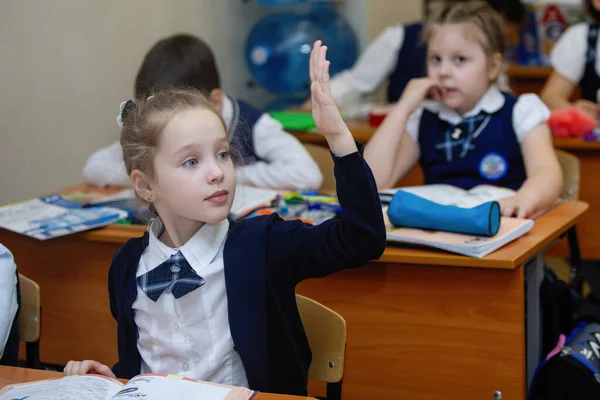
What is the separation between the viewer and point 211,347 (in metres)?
1.43

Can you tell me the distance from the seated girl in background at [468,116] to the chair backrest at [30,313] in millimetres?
1051

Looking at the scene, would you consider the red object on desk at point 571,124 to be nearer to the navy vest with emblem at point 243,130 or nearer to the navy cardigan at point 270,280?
the navy vest with emblem at point 243,130

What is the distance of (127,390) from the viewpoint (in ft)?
3.70

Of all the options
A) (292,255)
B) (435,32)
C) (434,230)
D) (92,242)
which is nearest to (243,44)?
(435,32)

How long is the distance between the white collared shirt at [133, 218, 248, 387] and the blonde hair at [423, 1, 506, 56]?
1.23m

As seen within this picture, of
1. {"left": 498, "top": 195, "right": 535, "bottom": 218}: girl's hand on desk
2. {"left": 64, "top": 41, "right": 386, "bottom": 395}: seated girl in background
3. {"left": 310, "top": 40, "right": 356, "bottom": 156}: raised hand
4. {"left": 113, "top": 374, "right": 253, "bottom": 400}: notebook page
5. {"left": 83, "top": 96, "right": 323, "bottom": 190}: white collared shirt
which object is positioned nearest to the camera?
{"left": 113, "top": 374, "right": 253, "bottom": 400}: notebook page

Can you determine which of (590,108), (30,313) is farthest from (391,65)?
(30,313)

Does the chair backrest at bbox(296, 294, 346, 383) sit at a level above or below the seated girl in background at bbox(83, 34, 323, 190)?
below

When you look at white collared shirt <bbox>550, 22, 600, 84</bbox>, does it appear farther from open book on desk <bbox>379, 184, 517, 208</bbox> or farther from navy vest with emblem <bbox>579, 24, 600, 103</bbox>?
open book on desk <bbox>379, 184, 517, 208</bbox>

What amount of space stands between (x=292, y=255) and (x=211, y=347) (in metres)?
0.21

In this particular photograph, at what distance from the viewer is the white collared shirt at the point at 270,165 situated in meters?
2.44

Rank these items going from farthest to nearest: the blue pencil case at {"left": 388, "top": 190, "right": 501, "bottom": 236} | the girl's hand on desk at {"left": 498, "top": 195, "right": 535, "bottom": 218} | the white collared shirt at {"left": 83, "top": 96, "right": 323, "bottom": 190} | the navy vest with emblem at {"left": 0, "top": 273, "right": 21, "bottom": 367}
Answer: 1. the white collared shirt at {"left": 83, "top": 96, "right": 323, "bottom": 190}
2. the girl's hand on desk at {"left": 498, "top": 195, "right": 535, "bottom": 218}
3. the blue pencil case at {"left": 388, "top": 190, "right": 501, "bottom": 236}
4. the navy vest with emblem at {"left": 0, "top": 273, "right": 21, "bottom": 367}

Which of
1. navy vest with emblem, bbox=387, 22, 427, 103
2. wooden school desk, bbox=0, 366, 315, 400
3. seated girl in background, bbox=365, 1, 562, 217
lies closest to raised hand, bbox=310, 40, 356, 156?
wooden school desk, bbox=0, 366, 315, 400

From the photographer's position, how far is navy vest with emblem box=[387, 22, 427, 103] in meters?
3.71
